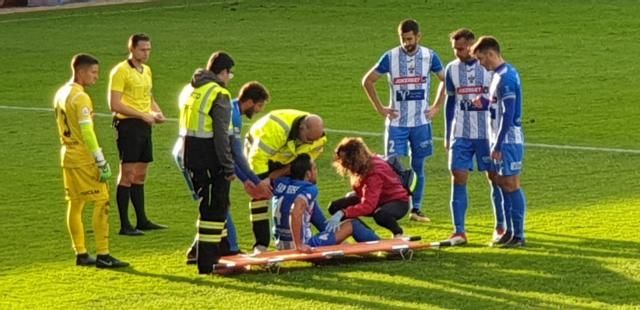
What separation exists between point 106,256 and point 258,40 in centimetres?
2010

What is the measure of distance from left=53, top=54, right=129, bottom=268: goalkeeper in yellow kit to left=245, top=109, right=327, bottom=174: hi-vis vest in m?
1.36

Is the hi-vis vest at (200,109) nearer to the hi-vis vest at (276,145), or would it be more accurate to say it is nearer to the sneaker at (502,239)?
the hi-vis vest at (276,145)

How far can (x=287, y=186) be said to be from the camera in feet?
46.0

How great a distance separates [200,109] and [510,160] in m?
2.78

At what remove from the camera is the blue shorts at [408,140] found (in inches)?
631

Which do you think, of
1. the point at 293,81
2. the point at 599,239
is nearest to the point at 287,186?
the point at 599,239

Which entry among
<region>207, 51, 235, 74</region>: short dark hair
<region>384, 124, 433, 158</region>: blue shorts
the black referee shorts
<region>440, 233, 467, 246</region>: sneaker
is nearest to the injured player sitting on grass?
<region>440, 233, 467, 246</region>: sneaker

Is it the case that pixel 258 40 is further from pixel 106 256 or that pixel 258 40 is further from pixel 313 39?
pixel 106 256

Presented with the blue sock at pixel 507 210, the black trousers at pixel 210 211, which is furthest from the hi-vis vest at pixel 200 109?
the blue sock at pixel 507 210

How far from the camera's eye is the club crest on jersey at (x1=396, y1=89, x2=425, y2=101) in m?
16.0

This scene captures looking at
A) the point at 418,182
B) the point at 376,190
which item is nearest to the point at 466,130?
the point at 376,190

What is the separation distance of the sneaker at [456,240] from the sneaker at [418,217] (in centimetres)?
128

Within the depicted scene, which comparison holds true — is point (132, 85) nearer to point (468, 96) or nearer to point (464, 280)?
point (468, 96)

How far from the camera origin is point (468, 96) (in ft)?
48.6
